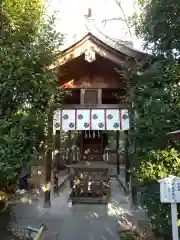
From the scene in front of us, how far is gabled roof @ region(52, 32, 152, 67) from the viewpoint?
27.2 feet

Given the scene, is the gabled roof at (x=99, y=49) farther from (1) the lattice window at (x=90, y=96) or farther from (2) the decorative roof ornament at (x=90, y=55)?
(1) the lattice window at (x=90, y=96)

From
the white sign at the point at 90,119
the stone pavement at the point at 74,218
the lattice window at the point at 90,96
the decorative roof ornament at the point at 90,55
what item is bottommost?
the stone pavement at the point at 74,218

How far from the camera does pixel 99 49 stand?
27.7 ft

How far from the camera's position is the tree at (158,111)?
6.23 metres

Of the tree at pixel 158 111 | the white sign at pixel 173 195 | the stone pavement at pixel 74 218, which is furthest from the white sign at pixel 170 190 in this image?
the stone pavement at pixel 74 218

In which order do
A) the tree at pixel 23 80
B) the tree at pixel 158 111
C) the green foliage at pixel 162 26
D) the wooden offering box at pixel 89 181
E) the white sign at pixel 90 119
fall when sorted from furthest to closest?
1. the wooden offering box at pixel 89 181
2. the white sign at pixel 90 119
3. the green foliage at pixel 162 26
4. the tree at pixel 158 111
5. the tree at pixel 23 80

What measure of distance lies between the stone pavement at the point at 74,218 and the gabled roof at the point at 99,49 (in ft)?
14.7

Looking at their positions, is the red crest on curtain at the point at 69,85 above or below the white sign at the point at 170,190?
above

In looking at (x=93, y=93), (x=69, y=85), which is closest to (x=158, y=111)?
(x=93, y=93)

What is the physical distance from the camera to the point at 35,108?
659cm

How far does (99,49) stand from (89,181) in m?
4.67

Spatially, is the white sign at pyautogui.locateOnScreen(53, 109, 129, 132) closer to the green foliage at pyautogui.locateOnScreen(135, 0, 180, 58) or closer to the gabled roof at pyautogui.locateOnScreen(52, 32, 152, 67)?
the gabled roof at pyautogui.locateOnScreen(52, 32, 152, 67)

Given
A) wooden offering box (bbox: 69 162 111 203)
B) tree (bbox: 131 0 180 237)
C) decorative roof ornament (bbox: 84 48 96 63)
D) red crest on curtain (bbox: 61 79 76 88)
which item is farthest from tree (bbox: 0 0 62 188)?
wooden offering box (bbox: 69 162 111 203)

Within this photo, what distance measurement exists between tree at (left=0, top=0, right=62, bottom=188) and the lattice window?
212 centimetres
